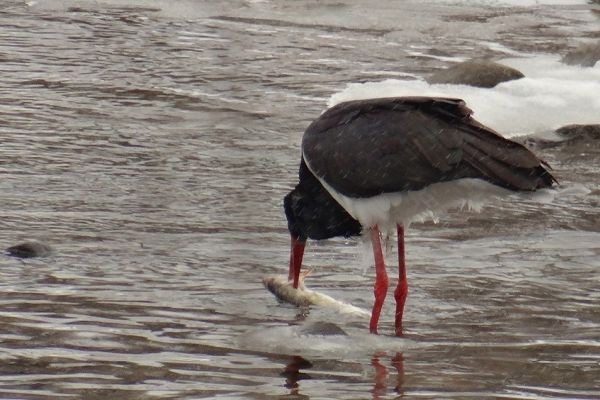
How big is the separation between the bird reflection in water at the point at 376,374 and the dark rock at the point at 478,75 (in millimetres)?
5940

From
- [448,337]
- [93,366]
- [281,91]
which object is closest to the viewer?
[93,366]

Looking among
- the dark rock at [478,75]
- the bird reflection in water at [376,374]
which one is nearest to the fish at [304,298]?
the bird reflection in water at [376,374]

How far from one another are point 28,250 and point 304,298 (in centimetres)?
144

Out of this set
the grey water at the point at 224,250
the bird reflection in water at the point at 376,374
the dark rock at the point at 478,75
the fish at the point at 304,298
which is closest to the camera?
the bird reflection in water at the point at 376,374

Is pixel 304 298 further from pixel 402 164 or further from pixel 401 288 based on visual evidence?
pixel 402 164

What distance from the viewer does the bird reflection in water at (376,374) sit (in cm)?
571

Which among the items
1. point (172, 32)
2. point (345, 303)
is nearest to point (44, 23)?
point (172, 32)

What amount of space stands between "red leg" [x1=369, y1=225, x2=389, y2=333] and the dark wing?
302 millimetres

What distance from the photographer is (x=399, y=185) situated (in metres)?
6.96

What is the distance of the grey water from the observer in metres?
5.89

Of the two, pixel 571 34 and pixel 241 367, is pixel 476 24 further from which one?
pixel 241 367

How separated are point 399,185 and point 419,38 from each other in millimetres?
7979

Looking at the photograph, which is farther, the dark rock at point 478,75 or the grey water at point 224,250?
the dark rock at point 478,75

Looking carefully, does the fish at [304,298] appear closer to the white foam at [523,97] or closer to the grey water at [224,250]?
the grey water at [224,250]
